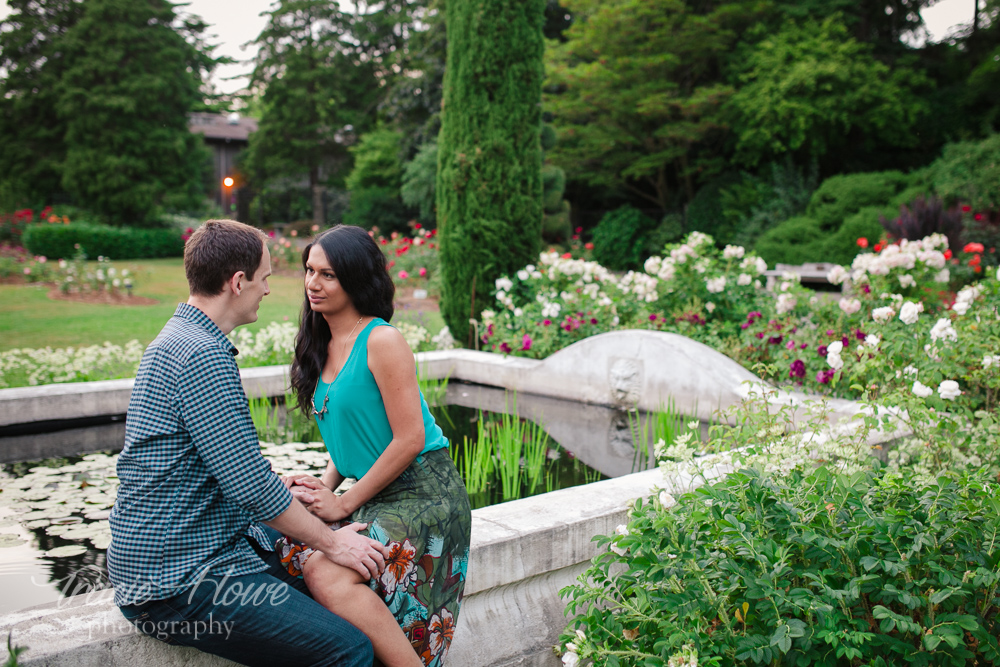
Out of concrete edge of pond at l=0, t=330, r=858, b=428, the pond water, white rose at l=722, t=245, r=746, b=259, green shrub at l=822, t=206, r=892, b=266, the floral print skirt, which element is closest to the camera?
the floral print skirt

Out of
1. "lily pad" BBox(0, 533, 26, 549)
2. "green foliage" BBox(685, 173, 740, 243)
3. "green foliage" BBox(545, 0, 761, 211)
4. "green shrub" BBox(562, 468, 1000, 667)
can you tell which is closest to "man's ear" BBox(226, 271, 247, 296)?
"green shrub" BBox(562, 468, 1000, 667)

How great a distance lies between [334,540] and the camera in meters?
1.65

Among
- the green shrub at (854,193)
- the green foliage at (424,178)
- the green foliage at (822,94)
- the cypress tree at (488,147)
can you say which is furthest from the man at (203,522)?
the green foliage at (822,94)

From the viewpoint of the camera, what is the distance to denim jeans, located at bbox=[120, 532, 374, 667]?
5.00 feet

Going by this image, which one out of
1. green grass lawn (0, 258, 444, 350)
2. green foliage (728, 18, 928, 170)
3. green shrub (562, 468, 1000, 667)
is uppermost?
green foliage (728, 18, 928, 170)

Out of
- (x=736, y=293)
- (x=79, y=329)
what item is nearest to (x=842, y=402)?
(x=736, y=293)

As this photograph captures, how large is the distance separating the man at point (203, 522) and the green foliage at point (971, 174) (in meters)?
14.7

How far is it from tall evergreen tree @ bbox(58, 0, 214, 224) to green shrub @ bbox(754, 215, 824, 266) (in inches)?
773

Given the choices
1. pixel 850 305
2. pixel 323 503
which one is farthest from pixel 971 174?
pixel 323 503

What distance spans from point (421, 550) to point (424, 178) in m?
16.7

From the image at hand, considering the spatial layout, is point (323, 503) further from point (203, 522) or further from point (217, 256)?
point (217, 256)

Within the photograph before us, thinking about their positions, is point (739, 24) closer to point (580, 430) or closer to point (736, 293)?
point (736, 293)

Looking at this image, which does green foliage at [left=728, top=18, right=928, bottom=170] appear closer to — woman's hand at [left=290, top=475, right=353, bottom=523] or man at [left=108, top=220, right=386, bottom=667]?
woman's hand at [left=290, top=475, right=353, bottom=523]

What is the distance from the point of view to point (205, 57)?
92.5 ft
